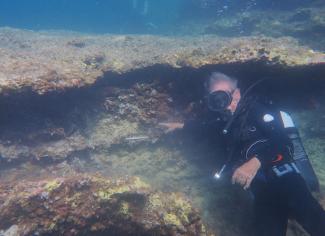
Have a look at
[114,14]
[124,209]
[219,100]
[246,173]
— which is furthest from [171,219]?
[114,14]

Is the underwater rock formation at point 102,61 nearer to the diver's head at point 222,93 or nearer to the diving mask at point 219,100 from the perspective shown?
the diver's head at point 222,93

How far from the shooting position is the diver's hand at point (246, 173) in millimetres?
4234

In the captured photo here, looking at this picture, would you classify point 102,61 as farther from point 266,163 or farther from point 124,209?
point 266,163

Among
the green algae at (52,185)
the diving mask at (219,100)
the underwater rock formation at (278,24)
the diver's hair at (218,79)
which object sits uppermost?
the underwater rock formation at (278,24)

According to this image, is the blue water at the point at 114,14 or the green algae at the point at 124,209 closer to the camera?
the green algae at the point at 124,209

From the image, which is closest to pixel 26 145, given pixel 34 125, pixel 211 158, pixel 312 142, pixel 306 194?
pixel 34 125

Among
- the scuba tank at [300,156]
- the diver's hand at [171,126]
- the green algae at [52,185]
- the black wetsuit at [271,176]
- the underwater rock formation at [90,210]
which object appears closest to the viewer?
the underwater rock formation at [90,210]

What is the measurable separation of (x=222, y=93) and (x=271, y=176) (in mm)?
1476

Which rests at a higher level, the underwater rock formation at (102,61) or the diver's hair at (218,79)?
the underwater rock formation at (102,61)

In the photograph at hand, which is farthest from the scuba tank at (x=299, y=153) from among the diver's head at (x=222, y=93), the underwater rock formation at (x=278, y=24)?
the underwater rock formation at (x=278, y=24)

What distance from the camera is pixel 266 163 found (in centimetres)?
400

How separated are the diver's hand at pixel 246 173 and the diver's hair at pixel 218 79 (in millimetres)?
1321

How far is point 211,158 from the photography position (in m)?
5.37

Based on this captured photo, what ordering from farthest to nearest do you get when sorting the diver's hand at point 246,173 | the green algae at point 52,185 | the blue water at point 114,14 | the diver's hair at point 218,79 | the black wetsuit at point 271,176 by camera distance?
the blue water at point 114,14
the diver's hair at point 218,79
the diver's hand at point 246,173
the black wetsuit at point 271,176
the green algae at point 52,185
